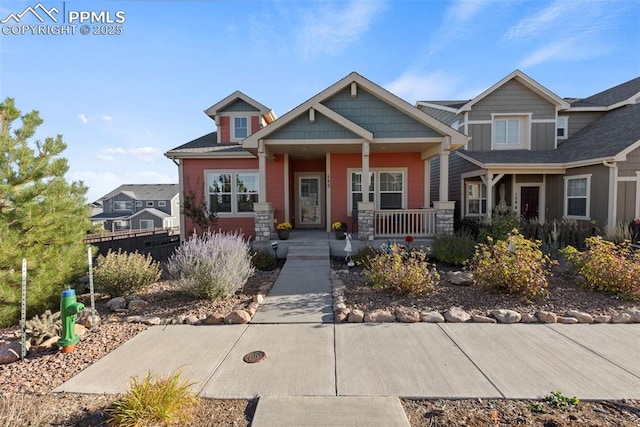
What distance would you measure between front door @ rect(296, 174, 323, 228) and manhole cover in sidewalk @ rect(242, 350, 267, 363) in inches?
347

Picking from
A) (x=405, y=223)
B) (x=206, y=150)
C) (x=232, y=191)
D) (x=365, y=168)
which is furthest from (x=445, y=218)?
(x=206, y=150)

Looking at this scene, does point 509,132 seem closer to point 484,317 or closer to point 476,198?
point 476,198

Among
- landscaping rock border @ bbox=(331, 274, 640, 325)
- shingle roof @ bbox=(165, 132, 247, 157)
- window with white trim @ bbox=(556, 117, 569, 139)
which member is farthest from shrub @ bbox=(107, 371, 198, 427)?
window with white trim @ bbox=(556, 117, 569, 139)

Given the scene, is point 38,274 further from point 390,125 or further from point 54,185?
point 390,125

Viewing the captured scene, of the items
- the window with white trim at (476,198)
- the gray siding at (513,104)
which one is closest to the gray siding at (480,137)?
the gray siding at (513,104)

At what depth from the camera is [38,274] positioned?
4.99 m

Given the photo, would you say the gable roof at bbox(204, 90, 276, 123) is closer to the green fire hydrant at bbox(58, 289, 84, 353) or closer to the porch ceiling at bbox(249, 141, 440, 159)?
the porch ceiling at bbox(249, 141, 440, 159)

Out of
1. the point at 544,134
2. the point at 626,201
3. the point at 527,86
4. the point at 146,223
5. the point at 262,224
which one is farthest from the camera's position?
the point at 146,223

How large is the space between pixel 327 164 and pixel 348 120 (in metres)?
2.39

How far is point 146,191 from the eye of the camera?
46781mm

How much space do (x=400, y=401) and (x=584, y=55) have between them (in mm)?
12452

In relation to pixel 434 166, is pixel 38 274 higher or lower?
lower

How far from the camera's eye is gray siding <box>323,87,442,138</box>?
9.17 metres

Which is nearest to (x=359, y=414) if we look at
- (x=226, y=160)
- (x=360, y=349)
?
(x=360, y=349)
